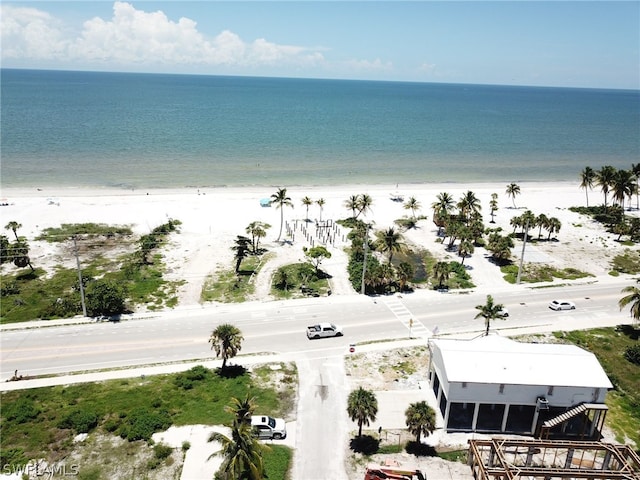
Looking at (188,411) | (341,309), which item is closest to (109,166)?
(341,309)

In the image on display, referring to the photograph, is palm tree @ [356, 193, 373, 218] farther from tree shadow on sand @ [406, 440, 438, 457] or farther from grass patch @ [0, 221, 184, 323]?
tree shadow on sand @ [406, 440, 438, 457]

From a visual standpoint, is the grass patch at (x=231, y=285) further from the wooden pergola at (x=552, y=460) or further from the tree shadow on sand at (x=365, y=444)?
the wooden pergola at (x=552, y=460)

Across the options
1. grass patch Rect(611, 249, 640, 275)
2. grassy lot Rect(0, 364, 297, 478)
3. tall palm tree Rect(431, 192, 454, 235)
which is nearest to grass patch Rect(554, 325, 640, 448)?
grass patch Rect(611, 249, 640, 275)

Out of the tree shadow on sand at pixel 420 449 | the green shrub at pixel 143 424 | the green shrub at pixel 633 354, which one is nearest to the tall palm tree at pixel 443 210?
the green shrub at pixel 633 354

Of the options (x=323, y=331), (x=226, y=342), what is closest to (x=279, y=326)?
(x=323, y=331)

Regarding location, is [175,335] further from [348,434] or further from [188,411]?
[348,434]

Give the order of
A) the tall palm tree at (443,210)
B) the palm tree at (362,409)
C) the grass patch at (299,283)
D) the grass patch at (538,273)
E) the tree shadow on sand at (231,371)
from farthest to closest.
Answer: the tall palm tree at (443,210) → the grass patch at (538,273) → the grass patch at (299,283) → the tree shadow on sand at (231,371) → the palm tree at (362,409)
